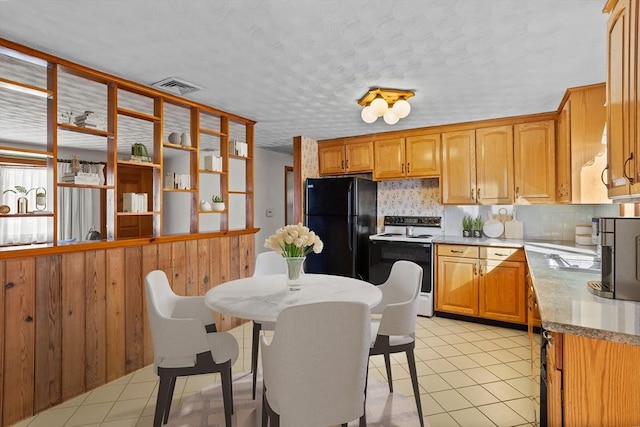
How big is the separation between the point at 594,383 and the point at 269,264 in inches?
87.3

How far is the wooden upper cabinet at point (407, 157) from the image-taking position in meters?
4.15

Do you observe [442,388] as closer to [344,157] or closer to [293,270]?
[293,270]

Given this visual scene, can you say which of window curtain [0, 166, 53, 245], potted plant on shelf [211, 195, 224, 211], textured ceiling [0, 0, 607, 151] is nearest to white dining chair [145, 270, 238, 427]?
textured ceiling [0, 0, 607, 151]

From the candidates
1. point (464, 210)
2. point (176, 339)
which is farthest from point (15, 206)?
point (464, 210)

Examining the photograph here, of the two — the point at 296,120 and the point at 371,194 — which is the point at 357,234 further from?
the point at 296,120

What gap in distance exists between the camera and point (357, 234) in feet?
13.9

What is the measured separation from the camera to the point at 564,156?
315 cm

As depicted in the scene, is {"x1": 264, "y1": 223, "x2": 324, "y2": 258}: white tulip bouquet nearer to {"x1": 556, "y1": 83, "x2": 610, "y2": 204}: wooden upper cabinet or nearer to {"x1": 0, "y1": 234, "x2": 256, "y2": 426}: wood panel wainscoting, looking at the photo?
{"x1": 0, "y1": 234, "x2": 256, "y2": 426}: wood panel wainscoting

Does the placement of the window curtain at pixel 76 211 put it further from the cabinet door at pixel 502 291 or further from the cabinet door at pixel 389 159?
the cabinet door at pixel 502 291

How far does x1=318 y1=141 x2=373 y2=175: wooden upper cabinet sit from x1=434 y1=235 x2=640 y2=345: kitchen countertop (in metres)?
2.58

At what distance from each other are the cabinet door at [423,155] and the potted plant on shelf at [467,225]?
2.16ft

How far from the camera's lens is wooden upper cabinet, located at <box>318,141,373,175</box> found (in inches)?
178

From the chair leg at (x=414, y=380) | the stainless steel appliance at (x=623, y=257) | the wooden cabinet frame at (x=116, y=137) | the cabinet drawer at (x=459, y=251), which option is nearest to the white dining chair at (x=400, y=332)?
the chair leg at (x=414, y=380)

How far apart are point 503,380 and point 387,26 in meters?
2.48
